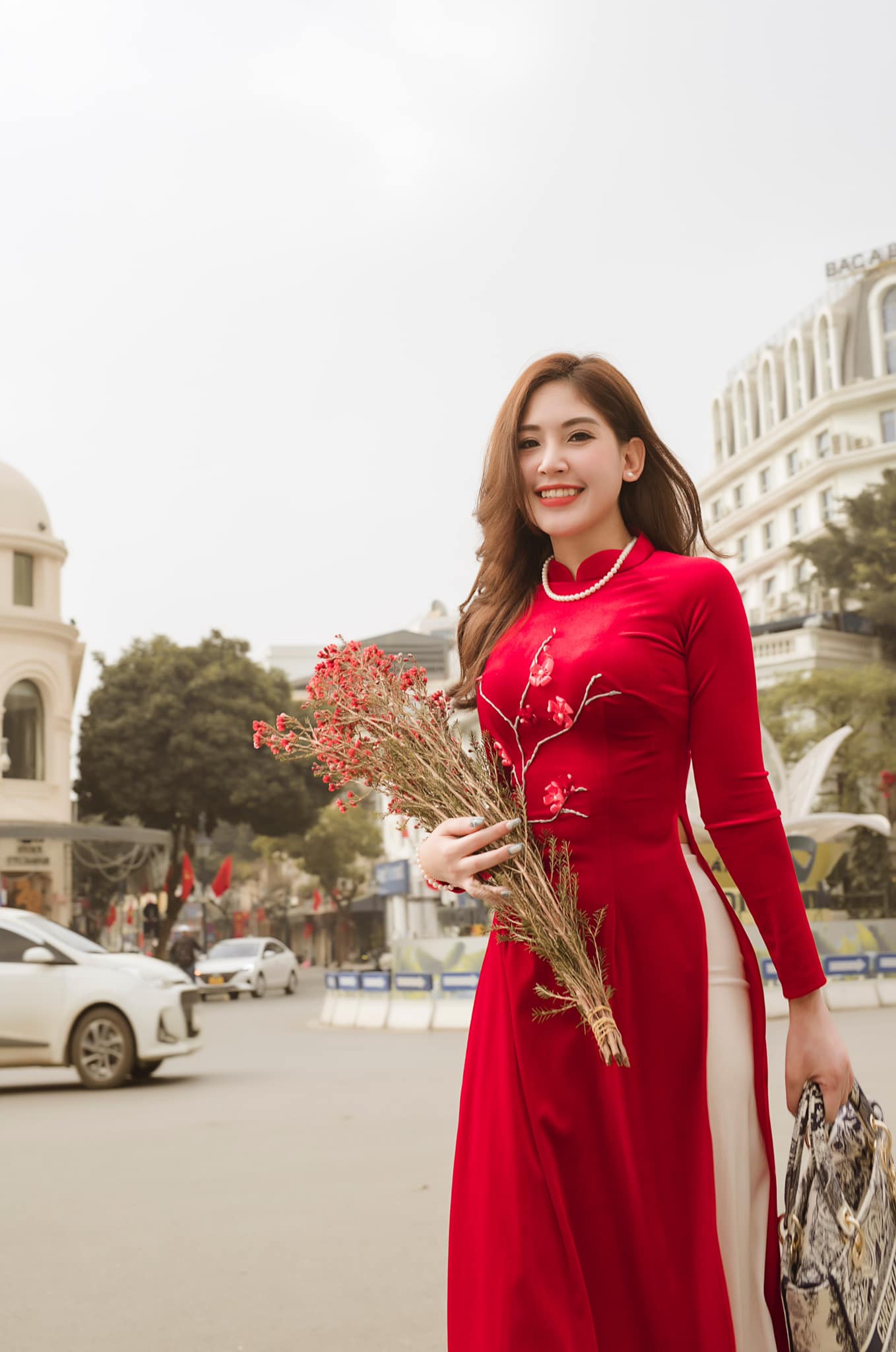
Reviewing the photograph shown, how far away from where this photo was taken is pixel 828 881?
3853 cm

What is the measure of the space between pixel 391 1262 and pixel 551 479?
13.5 ft

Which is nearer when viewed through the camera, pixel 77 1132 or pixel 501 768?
pixel 501 768

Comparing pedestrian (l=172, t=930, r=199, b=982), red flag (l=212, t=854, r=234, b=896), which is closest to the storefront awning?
pedestrian (l=172, t=930, r=199, b=982)

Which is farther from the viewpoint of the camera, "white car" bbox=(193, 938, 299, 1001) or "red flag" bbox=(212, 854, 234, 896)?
"red flag" bbox=(212, 854, 234, 896)

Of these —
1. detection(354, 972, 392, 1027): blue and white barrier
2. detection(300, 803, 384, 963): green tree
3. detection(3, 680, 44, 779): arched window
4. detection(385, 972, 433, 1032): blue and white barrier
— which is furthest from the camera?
detection(300, 803, 384, 963): green tree

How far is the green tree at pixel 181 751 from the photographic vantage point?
1607 inches

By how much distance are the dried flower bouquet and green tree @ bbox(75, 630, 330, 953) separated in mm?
37326

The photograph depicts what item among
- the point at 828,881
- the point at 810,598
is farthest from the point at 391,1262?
the point at 810,598

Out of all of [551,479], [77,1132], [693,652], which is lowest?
[77,1132]

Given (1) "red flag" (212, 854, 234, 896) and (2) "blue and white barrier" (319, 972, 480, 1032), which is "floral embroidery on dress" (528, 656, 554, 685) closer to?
(2) "blue and white barrier" (319, 972, 480, 1032)

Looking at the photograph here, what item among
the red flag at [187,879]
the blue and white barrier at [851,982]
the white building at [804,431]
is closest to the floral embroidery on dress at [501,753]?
the blue and white barrier at [851,982]

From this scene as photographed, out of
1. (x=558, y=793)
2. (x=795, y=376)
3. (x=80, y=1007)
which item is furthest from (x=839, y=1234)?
(x=795, y=376)

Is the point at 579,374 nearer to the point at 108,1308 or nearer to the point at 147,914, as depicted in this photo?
the point at 108,1308

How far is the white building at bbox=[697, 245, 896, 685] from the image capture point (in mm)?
62375
